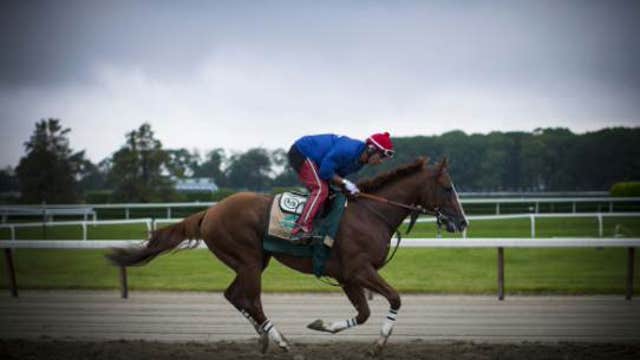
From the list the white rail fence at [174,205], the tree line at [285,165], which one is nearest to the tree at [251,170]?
the tree line at [285,165]

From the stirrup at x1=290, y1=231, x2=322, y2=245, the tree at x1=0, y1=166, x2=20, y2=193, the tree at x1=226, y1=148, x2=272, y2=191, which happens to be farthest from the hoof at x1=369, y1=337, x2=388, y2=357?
the tree at x1=226, y1=148, x2=272, y2=191

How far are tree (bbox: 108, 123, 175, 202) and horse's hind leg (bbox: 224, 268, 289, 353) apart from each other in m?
16.1

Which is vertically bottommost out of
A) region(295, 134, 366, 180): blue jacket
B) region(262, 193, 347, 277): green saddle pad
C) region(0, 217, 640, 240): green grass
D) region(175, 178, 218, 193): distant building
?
region(175, 178, 218, 193): distant building

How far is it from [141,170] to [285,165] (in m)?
4.96

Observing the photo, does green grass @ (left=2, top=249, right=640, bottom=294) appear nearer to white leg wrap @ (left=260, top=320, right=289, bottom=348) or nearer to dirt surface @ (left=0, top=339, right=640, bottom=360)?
dirt surface @ (left=0, top=339, right=640, bottom=360)

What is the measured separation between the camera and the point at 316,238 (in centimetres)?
669

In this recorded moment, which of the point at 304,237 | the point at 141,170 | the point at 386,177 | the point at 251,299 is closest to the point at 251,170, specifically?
the point at 141,170

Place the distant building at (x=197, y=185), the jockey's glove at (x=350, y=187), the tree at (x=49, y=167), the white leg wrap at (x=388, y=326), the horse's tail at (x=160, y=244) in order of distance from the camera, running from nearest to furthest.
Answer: the white leg wrap at (x=388, y=326) → the jockey's glove at (x=350, y=187) → the horse's tail at (x=160, y=244) → the tree at (x=49, y=167) → the distant building at (x=197, y=185)

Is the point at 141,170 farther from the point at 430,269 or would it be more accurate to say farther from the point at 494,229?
the point at 494,229

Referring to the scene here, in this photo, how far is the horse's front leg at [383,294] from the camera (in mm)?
6355

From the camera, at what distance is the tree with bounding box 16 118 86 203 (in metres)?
19.3

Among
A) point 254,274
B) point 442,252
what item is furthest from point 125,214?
point 254,274

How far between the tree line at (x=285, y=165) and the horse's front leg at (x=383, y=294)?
396 inches

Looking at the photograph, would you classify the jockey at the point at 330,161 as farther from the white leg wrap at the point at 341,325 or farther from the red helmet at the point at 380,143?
the white leg wrap at the point at 341,325
